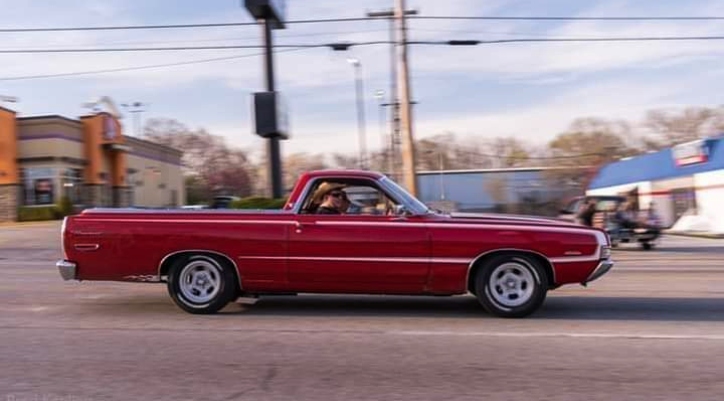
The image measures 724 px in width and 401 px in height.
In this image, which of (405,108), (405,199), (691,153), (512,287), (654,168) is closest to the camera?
(512,287)

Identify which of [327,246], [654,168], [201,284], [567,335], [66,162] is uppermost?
[66,162]

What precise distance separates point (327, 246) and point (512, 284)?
2.14 metres

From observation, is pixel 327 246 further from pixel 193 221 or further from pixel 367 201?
pixel 193 221

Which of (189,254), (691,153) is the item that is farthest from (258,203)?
(691,153)

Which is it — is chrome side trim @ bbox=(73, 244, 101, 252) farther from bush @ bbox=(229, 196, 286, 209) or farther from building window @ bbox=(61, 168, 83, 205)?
building window @ bbox=(61, 168, 83, 205)

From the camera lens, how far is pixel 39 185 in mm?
40281

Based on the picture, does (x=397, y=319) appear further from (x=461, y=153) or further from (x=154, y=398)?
(x=461, y=153)

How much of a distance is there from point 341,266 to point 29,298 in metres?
4.77

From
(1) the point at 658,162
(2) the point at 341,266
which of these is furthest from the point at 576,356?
(1) the point at 658,162

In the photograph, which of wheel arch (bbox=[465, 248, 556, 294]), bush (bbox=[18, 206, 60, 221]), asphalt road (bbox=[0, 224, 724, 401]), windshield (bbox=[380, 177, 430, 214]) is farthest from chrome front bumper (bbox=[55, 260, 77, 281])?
bush (bbox=[18, 206, 60, 221])

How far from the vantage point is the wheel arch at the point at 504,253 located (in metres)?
8.12

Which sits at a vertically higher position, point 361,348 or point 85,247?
point 85,247

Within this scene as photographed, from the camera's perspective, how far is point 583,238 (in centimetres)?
816

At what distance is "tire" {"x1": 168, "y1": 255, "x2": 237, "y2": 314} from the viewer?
331 inches
